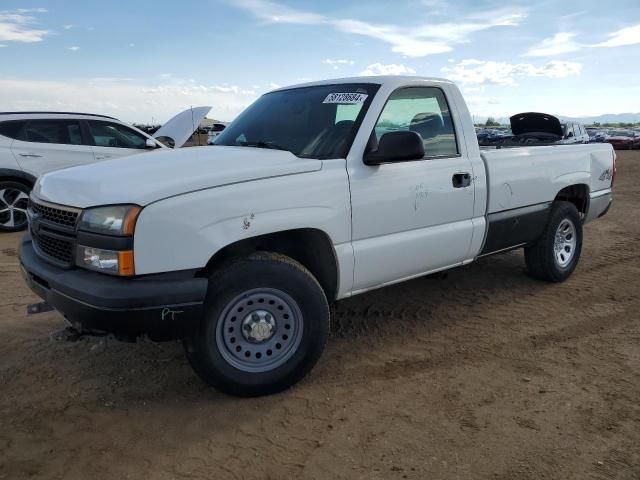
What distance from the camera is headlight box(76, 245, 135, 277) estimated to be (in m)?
2.75

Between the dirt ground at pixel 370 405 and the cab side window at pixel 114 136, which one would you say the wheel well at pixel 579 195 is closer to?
the dirt ground at pixel 370 405

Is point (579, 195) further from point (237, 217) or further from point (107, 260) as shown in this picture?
point (107, 260)

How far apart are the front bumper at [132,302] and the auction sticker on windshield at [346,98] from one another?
1721 millimetres

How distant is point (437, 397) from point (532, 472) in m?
0.78

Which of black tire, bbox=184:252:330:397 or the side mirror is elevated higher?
the side mirror

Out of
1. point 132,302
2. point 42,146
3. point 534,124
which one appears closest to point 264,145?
point 132,302

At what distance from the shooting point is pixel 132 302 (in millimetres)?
2715

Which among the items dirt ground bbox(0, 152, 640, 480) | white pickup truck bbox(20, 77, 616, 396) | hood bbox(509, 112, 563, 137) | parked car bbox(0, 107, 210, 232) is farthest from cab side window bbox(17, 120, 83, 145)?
hood bbox(509, 112, 563, 137)

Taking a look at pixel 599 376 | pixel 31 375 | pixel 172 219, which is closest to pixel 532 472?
pixel 599 376

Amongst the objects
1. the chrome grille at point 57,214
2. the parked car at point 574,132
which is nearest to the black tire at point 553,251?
the chrome grille at point 57,214

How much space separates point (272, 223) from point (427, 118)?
182 cm

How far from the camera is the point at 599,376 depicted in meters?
3.55

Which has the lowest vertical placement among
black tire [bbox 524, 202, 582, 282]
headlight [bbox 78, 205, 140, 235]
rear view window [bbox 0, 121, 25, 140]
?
black tire [bbox 524, 202, 582, 282]

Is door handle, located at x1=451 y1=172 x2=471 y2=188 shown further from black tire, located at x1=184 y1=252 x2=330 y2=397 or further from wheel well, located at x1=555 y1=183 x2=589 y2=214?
wheel well, located at x1=555 y1=183 x2=589 y2=214
